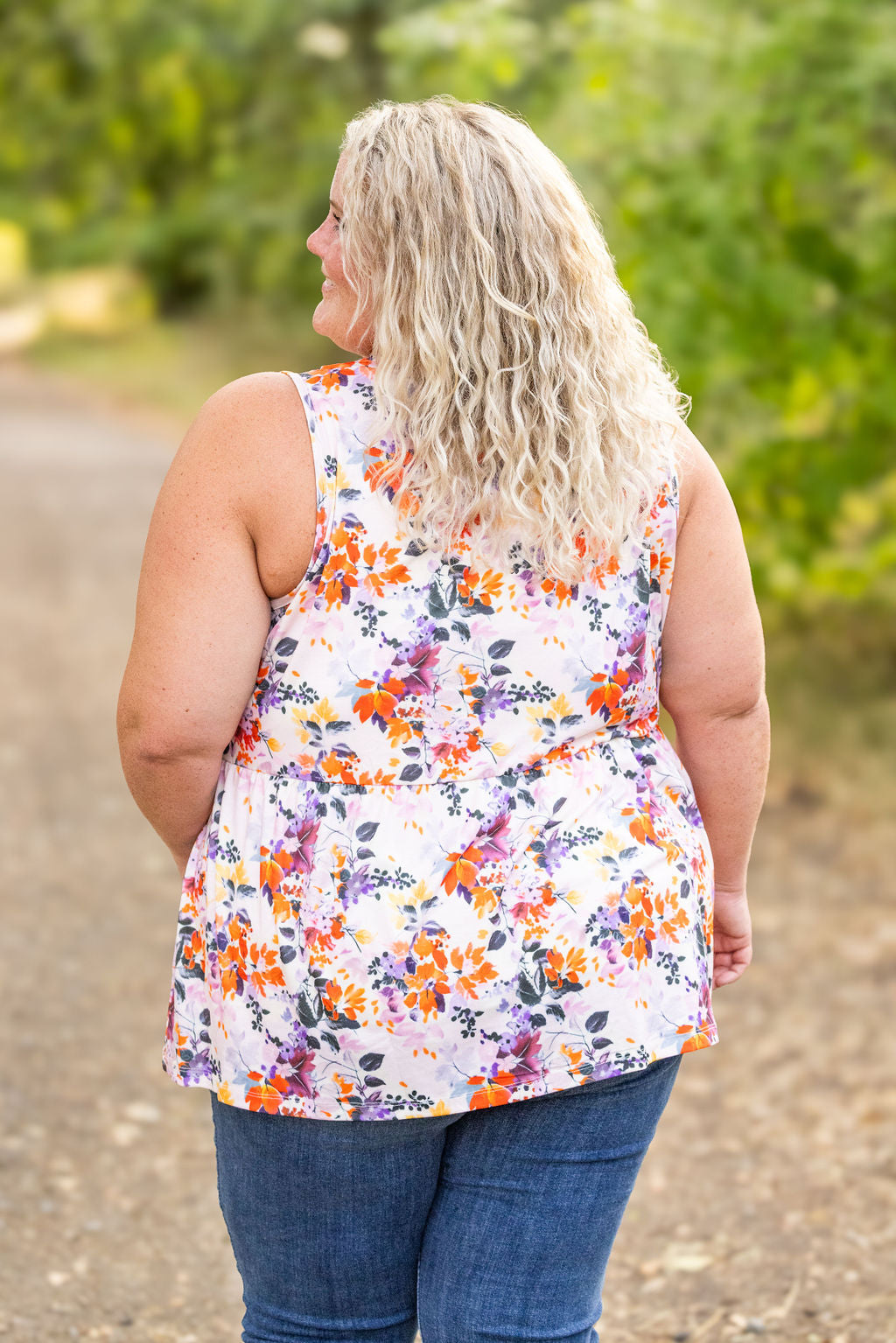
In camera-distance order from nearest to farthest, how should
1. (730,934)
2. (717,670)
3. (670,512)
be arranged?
(670,512), (717,670), (730,934)

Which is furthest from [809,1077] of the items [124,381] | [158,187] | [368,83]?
[158,187]

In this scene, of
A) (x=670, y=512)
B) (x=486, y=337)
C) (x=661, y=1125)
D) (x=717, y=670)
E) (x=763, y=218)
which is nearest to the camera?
(x=486, y=337)

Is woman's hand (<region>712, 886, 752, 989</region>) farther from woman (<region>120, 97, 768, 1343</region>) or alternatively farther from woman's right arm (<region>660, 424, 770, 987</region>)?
woman (<region>120, 97, 768, 1343</region>)

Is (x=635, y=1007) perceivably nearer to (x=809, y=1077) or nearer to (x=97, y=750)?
(x=809, y=1077)

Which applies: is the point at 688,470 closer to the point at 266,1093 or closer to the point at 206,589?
the point at 206,589

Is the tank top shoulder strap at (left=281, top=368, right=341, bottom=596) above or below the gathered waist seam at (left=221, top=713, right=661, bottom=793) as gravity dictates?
above

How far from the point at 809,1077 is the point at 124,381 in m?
14.9

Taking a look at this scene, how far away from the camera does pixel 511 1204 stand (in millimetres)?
1624

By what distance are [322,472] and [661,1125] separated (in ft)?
8.86

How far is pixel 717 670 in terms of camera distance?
1.74 m

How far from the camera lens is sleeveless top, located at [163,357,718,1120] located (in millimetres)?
1524

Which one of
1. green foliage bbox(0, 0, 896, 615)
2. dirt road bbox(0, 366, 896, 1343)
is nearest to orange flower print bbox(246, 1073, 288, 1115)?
dirt road bbox(0, 366, 896, 1343)

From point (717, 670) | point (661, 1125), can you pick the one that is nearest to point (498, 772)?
point (717, 670)

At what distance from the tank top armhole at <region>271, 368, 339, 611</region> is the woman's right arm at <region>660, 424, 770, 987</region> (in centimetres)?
38
